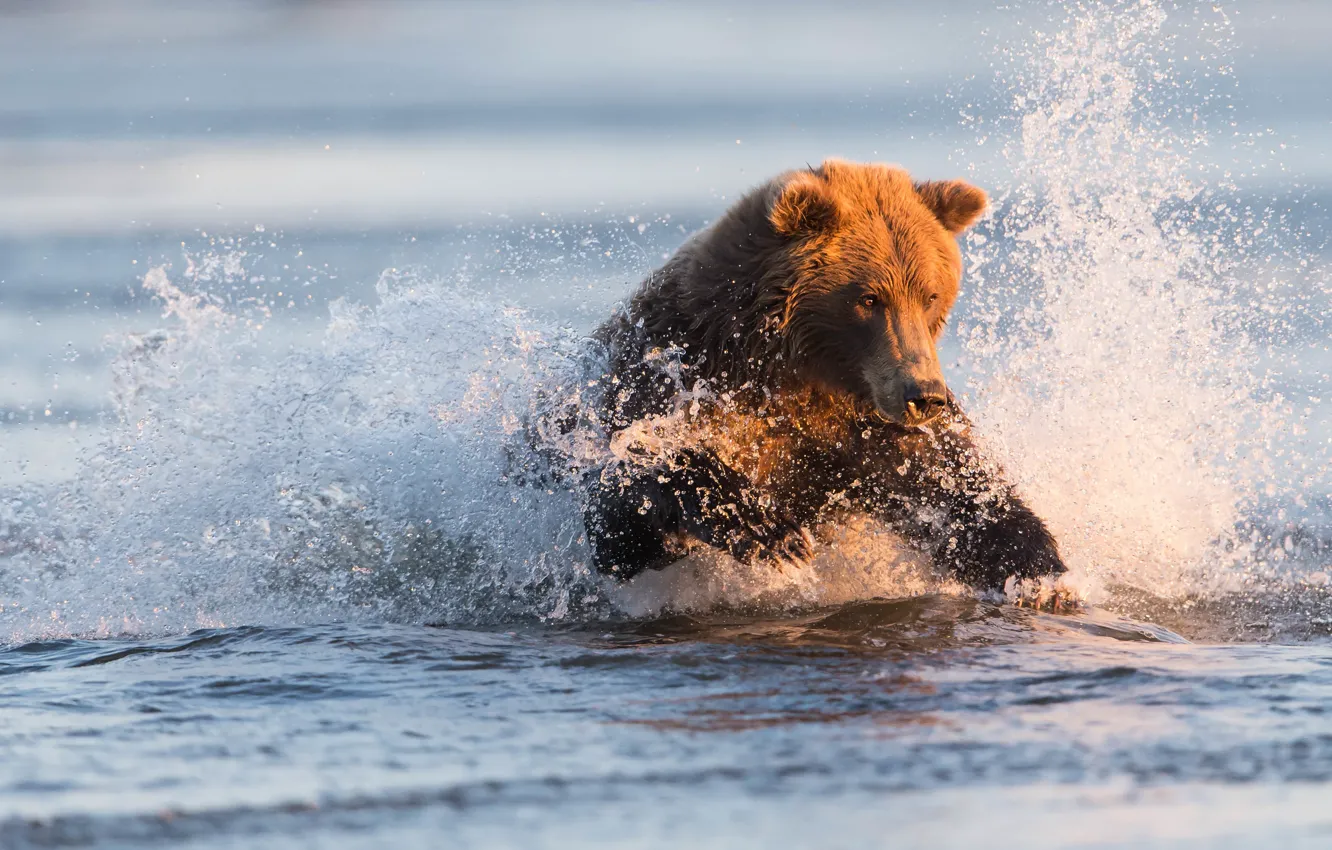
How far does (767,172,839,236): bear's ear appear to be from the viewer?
5.61 meters

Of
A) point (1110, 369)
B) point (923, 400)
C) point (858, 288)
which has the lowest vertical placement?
point (923, 400)

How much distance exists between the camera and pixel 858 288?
18.7 ft

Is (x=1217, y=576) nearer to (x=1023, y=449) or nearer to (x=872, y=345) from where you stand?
(x=1023, y=449)

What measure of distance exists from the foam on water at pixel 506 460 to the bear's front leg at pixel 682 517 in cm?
13

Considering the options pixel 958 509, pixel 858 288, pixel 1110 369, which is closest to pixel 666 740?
pixel 858 288

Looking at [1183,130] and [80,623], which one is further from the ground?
[1183,130]

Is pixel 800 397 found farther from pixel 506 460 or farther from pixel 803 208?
pixel 506 460

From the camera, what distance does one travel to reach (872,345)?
568 centimetres

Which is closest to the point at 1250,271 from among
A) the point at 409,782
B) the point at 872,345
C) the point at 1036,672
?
the point at 872,345

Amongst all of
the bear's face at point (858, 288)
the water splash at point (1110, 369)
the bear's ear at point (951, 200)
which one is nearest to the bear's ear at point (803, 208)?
the bear's face at point (858, 288)

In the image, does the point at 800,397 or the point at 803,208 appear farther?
the point at 800,397

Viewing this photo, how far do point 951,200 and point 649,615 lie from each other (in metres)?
2.11

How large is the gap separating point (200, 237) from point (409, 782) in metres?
10.3

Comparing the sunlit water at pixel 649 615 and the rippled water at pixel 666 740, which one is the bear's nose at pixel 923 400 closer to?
the sunlit water at pixel 649 615
